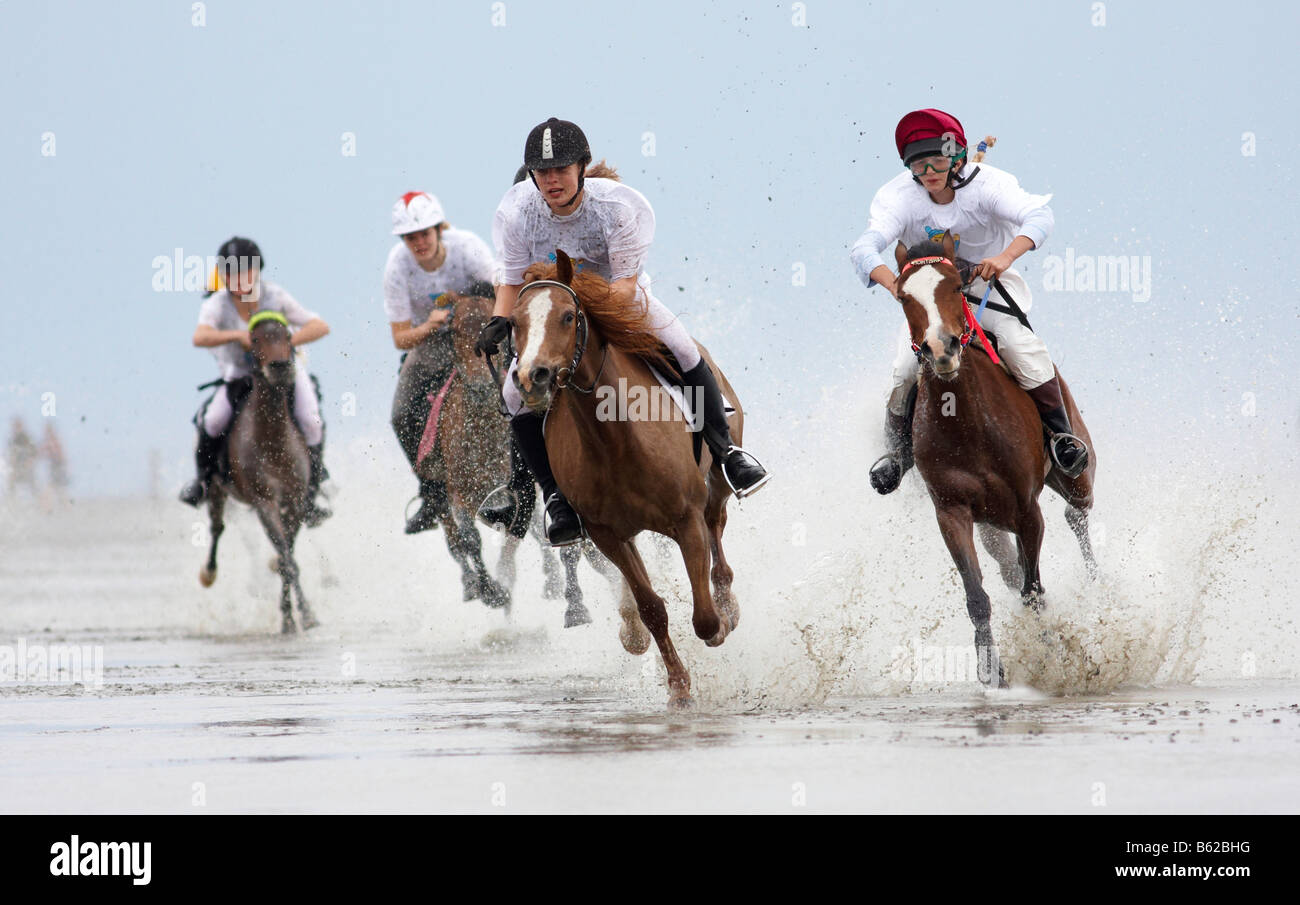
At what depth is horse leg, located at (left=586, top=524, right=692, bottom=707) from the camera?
9.52 meters

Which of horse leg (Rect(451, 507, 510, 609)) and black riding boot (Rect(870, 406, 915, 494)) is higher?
black riding boot (Rect(870, 406, 915, 494))

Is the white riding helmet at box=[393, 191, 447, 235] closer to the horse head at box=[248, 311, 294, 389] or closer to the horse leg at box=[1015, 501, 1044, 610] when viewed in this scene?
the horse head at box=[248, 311, 294, 389]

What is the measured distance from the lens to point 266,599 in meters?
18.8

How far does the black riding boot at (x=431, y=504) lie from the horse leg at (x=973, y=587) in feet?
18.7

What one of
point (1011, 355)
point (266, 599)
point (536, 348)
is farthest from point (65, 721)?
point (266, 599)

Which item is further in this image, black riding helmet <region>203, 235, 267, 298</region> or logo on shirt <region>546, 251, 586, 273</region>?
black riding helmet <region>203, 235, 267, 298</region>

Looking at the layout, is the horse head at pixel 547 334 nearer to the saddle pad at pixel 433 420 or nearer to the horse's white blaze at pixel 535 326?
the horse's white blaze at pixel 535 326

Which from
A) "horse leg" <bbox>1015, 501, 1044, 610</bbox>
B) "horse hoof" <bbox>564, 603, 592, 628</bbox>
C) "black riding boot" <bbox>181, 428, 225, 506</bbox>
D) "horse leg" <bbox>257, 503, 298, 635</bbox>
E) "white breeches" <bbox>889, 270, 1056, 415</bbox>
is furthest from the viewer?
"black riding boot" <bbox>181, 428, 225, 506</bbox>

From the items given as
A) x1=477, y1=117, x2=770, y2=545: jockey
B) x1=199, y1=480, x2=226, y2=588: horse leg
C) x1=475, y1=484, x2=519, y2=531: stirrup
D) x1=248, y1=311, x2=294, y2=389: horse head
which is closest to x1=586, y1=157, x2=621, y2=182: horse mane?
→ x1=477, y1=117, x2=770, y2=545: jockey

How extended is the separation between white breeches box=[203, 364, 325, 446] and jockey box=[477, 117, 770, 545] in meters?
7.68

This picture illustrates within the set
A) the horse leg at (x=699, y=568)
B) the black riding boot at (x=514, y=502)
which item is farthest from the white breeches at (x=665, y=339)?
the black riding boot at (x=514, y=502)

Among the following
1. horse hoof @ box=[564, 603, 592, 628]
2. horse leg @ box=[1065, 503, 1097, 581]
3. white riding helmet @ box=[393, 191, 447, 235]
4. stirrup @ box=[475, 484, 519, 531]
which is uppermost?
white riding helmet @ box=[393, 191, 447, 235]

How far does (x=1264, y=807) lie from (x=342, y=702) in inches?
227

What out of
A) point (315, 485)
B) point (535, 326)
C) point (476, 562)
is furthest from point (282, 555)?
point (535, 326)
